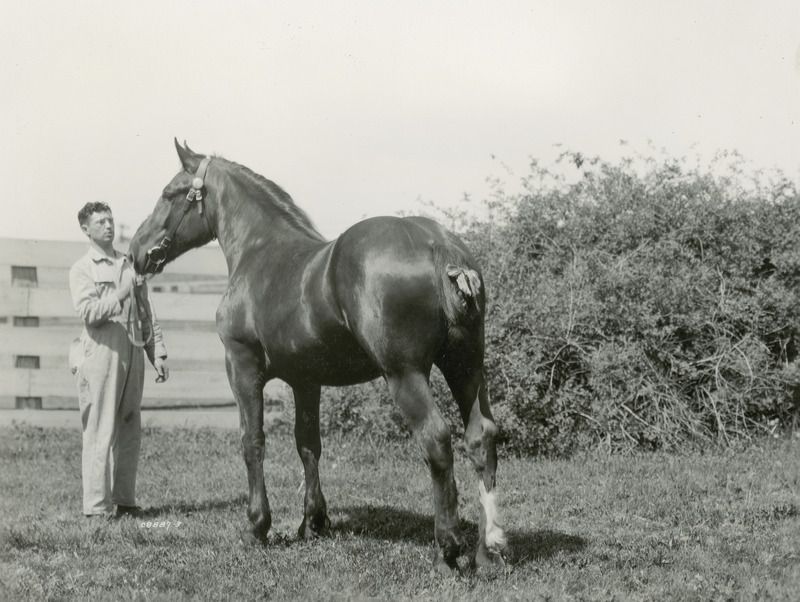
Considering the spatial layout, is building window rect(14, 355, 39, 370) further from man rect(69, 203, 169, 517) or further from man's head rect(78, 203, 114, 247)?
man's head rect(78, 203, 114, 247)

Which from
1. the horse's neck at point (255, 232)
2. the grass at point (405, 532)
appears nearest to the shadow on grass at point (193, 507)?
the grass at point (405, 532)

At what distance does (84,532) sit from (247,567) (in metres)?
1.64

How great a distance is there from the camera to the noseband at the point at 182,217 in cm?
616

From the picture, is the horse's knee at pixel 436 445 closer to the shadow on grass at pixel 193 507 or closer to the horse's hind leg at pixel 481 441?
the horse's hind leg at pixel 481 441

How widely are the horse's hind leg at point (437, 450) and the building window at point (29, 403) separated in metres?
7.71

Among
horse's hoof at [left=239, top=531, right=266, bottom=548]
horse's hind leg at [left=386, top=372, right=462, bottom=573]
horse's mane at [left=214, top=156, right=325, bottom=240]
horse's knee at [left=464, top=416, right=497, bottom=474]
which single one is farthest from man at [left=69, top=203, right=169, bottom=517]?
horse's knee at [left=464, top=416, right=497, bottom=474]

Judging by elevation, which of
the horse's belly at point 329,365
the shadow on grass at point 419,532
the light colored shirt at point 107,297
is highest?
the light colored shirt at point 107,297

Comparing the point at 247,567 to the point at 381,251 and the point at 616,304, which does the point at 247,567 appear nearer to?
the point at 381,251

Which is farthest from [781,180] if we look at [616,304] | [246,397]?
[246,397]

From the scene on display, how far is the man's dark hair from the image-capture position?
651 centimetres

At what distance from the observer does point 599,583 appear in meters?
4.41

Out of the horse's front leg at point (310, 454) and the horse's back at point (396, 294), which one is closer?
the horse's back at point (396, 294)

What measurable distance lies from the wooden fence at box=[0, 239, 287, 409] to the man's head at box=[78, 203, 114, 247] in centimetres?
401

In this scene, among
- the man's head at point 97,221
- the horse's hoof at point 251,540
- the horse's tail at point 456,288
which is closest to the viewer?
the horse's tail at point 456,288
